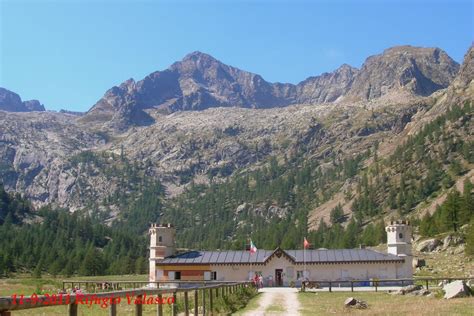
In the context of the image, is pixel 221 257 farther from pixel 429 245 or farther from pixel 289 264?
pixel 429 245

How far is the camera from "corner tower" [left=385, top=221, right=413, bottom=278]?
72.8 metres

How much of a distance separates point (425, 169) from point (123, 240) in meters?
104

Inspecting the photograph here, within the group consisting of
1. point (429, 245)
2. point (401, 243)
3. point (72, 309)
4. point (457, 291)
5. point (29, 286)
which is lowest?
point (29, 286)

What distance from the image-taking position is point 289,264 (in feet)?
247

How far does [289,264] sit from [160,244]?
1814 cm

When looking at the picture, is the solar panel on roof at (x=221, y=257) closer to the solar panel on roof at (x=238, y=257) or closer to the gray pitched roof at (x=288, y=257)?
the gray pitched roof at (x=288, y=257)

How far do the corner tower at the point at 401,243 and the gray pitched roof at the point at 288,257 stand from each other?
4.06 ft

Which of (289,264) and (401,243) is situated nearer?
(401,243)

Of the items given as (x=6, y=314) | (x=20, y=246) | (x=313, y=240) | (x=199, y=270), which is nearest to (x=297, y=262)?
(x=199, y=270)

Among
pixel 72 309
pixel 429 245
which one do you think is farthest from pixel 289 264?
pixel 72 309

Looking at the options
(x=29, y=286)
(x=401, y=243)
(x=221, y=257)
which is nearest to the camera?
(x=29, y=286)

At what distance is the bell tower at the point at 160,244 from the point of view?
259 ft

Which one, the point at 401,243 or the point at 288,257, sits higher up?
the point at 401,243

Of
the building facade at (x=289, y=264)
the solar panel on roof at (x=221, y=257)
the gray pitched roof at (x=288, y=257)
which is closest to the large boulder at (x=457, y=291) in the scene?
the building facade at (x=289, y=264)
